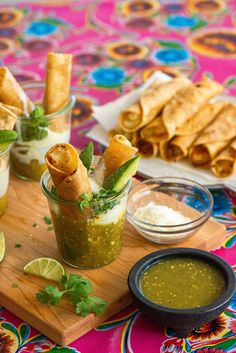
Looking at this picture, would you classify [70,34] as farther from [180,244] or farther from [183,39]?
[180,244]

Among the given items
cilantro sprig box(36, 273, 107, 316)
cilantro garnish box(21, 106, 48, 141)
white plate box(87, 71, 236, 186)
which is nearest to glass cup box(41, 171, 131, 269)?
cilantro sprig box(36, 273, 107, 316)

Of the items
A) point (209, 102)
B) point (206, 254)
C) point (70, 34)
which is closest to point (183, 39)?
point (70, 34)

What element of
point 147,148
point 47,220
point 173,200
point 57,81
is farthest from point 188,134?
point 47,220

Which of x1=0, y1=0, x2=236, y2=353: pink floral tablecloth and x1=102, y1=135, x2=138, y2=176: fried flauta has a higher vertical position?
x1=102, y1=135, x2=138, y2=176: fried flauta

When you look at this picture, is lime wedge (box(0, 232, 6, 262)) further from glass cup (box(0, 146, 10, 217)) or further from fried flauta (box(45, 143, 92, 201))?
fried flauta (box(45, 143, 92, 201))

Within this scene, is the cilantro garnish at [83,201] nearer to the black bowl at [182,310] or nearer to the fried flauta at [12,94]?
the black bowl at [182,310]

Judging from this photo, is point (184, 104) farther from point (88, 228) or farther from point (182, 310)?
point (182, 310)
